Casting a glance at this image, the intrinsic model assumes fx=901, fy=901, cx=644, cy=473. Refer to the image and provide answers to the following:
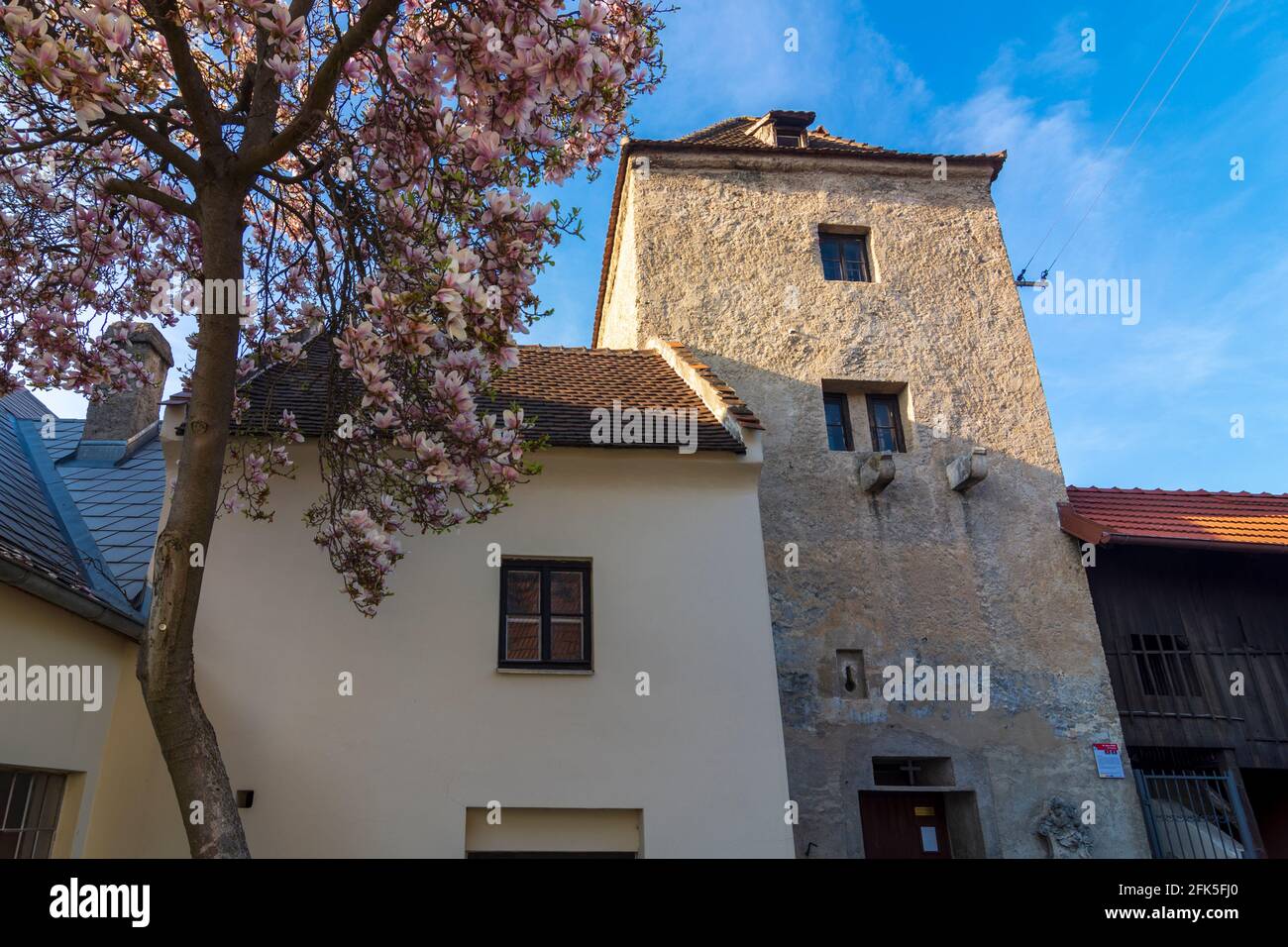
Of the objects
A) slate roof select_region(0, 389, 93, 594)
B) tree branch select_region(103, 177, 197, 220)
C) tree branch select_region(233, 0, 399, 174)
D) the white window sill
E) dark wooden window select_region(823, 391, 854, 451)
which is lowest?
the white window sill

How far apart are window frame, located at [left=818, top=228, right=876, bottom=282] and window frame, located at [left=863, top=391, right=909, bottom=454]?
1.92 meters

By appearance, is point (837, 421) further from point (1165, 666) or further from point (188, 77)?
point (188, 77)

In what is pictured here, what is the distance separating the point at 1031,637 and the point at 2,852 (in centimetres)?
1109

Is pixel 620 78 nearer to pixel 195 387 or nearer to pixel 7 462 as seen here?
pixel 195 387

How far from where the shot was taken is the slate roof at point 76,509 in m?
7.68

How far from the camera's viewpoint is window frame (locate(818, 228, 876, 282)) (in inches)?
555

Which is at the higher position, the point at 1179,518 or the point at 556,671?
the point at 1179,518

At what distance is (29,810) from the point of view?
6992 millimetres

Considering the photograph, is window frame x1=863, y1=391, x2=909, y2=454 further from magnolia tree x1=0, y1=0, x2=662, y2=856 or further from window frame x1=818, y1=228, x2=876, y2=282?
magnolia tree x1=0, y1=0, x2=662, y2=856

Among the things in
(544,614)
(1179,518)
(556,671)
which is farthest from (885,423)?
(556,671)
